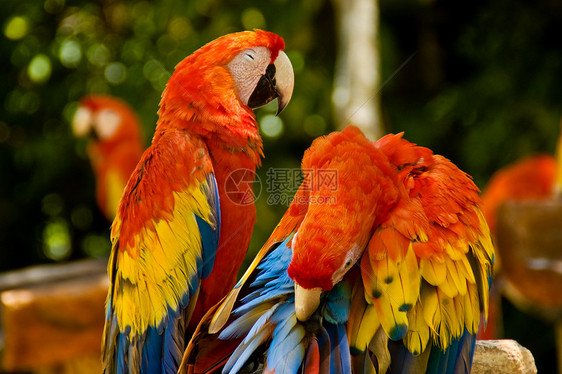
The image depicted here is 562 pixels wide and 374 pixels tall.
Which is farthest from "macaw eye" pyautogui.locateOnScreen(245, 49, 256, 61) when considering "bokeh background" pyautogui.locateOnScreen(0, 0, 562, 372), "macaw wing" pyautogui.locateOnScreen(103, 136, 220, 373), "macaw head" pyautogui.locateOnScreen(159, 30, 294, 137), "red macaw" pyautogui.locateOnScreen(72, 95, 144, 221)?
"red macaw" pyautogui.locateOnScreen(72, 95, 144, 221)

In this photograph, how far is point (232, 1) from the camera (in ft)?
8.14

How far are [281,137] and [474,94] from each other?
2.77 feet

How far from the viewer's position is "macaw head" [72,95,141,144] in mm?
2182

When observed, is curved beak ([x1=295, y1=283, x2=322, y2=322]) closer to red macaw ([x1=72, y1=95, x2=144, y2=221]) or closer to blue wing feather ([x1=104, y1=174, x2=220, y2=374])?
blue wing feather ([x1=104, y1=174, x2=220, y2=374])

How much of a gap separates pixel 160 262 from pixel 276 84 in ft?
1.02

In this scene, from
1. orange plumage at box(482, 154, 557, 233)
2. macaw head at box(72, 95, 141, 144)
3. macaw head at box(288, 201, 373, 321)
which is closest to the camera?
macaw head at box(288, 201, 373, 321)

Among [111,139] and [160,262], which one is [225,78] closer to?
[160,262]

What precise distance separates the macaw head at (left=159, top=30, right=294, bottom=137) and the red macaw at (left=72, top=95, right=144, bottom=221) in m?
1.39

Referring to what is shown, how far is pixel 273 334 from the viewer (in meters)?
0.63

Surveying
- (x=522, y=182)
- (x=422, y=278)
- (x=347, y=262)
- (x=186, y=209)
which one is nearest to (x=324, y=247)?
(x=347, y=262)

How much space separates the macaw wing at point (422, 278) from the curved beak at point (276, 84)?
0.27 m

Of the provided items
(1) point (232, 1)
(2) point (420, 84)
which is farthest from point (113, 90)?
(2) point (420, 84)

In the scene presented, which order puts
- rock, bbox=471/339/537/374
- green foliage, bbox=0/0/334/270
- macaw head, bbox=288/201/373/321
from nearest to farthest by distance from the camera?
macaw head, bbox=288/201/373/321
rock, bbox=471/339/537/374
green foliage, bbox=0/0/334/270

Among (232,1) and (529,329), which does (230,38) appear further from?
(529,329)
